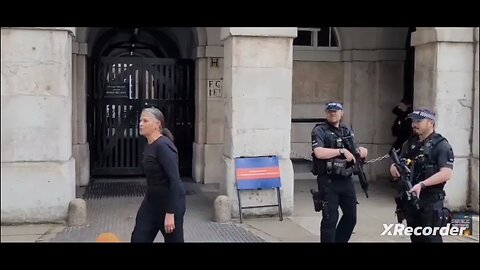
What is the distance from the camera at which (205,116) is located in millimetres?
12484

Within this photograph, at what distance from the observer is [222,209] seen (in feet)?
28.8

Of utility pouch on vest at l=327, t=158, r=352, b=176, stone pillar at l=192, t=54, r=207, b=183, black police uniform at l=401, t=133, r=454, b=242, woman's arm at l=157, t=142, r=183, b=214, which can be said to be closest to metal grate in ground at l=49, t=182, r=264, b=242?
utility pouch on vest at l=327, t=158, r=352, b=176

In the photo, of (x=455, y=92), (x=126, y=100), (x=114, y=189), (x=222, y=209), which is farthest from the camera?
(x=126, y=100)

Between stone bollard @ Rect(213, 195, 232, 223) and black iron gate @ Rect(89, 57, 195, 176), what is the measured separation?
13.9 ft

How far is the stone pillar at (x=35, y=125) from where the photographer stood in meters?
8.31

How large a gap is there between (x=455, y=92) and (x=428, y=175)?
4.40 meters

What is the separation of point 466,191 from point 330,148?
418cm

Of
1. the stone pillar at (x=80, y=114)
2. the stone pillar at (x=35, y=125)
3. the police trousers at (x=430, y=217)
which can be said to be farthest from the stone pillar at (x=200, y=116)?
the police trousers at (x=430, y=217)

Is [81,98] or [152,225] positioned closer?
[152,225]

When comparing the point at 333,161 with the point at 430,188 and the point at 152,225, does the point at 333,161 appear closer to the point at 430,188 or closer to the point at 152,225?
the point at 430,188

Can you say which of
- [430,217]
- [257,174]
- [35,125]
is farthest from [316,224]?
[35,125]

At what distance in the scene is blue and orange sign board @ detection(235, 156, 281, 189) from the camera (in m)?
9.03

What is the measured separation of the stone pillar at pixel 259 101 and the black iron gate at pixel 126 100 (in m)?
3.88
